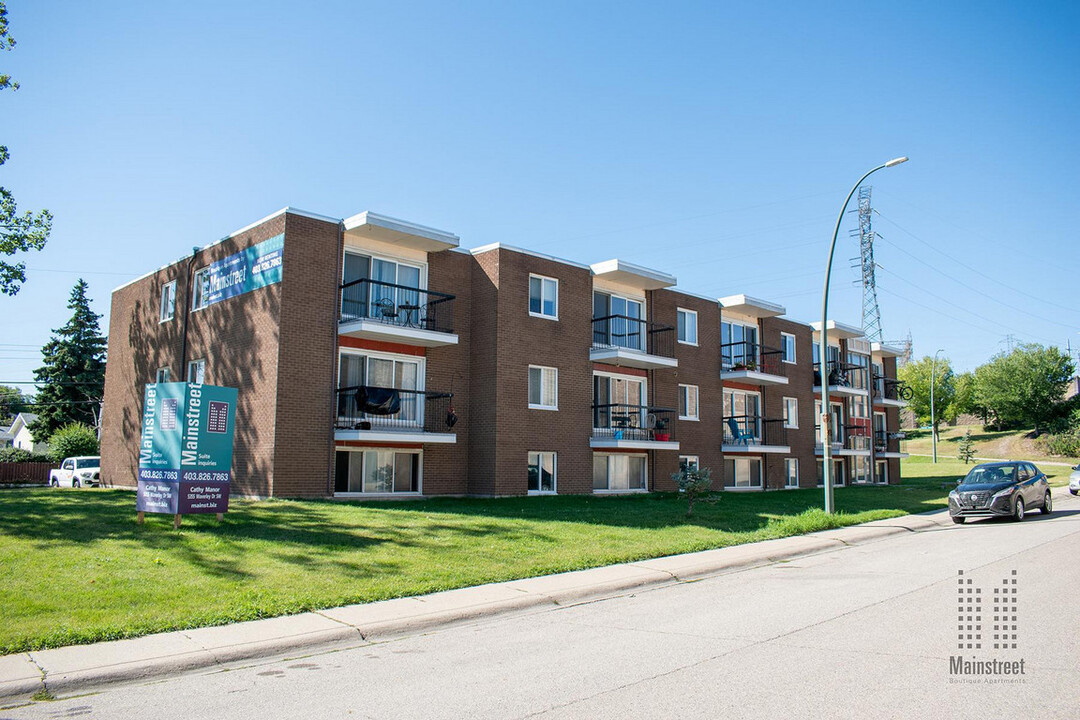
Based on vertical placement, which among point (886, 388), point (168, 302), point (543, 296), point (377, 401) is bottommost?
point (377, 401)

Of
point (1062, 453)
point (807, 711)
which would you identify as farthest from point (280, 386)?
point (1062, 453)

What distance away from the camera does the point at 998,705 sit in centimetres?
551

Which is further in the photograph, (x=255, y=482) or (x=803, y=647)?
(x=255, y=482)

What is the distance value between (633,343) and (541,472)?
265 inches

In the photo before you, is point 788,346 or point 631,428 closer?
point 631,428

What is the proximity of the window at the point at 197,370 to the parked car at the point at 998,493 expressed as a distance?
21.3m

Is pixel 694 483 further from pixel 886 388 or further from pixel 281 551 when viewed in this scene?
pixel 886 388

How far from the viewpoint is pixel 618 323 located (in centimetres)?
2850

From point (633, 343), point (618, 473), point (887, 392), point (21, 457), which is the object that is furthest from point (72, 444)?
point (887, 392)

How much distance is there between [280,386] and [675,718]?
1650 centimetres

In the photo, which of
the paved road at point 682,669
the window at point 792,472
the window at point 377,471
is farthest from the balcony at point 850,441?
the paved road at point 682,669

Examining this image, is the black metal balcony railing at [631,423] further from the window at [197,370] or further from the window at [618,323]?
the window at [197,370]

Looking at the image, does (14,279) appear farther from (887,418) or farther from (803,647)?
(887,418)

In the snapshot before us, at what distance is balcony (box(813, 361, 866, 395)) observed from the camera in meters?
38.7
